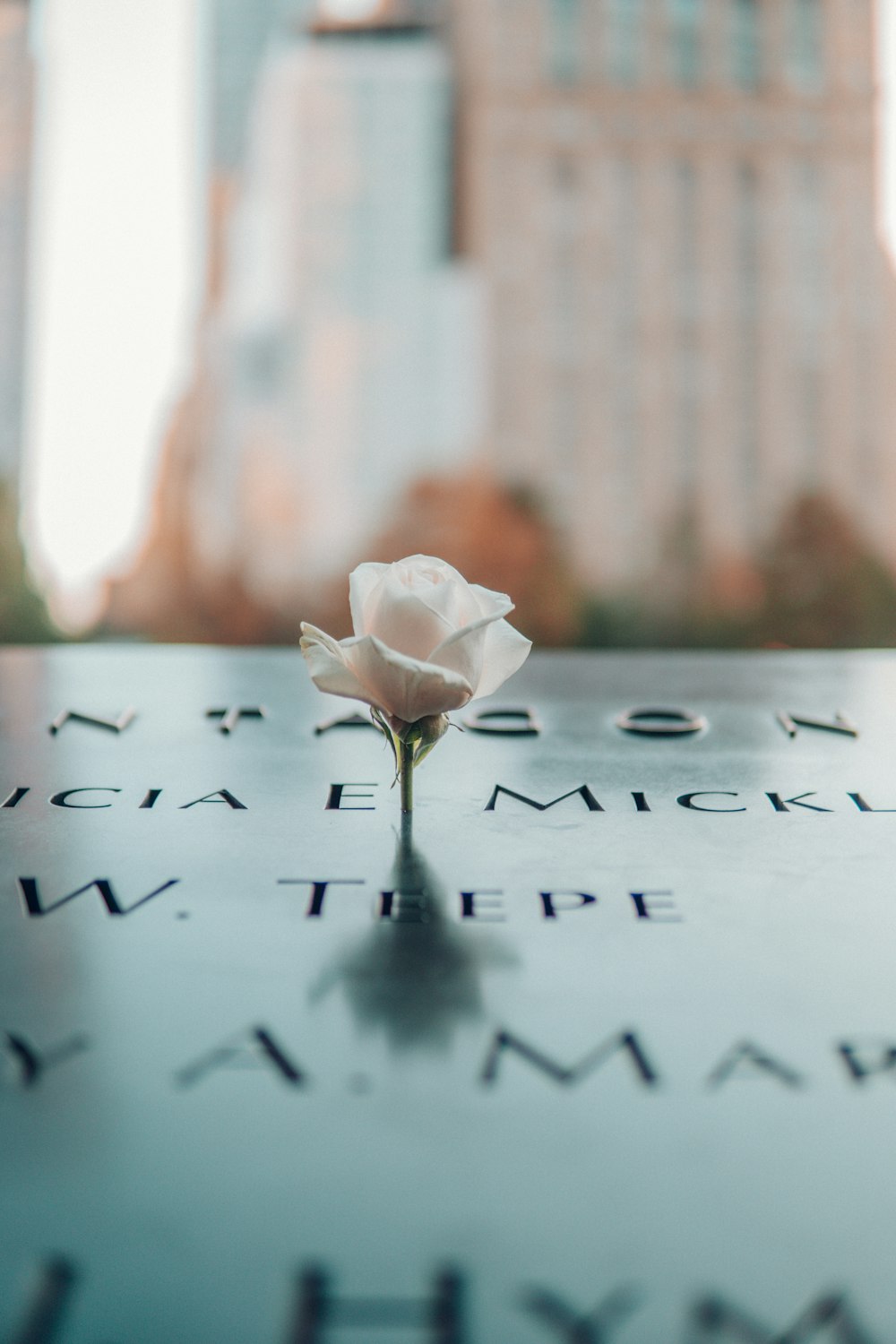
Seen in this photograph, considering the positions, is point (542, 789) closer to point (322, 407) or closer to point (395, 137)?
point (322, 407)

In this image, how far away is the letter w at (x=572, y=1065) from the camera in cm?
113

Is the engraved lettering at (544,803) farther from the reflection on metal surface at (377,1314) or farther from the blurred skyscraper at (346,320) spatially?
the blurred skyscraper at (346,320)

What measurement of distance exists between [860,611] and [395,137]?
3346 centimetres

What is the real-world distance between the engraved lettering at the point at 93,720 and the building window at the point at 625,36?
44794 millimetres

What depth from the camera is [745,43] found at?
1727 inches

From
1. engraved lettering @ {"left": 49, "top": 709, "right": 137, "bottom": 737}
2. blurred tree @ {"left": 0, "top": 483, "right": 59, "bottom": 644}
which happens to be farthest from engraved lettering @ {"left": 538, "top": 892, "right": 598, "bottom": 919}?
blurred tree @ {"left": 0, "top": 483, "right": 59, "bottom": 644}

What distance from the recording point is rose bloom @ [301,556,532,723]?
152 centimetres

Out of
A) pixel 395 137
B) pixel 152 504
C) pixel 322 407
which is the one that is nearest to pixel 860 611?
pixel 322 407

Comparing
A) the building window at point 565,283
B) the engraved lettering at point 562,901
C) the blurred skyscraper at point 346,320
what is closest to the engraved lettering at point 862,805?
the engraved lettering at point 562,901

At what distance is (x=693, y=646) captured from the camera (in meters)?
27.6

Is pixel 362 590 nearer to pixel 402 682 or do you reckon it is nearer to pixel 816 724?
pixel 402 682

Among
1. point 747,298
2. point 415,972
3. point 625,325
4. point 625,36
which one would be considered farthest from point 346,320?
point 415,972

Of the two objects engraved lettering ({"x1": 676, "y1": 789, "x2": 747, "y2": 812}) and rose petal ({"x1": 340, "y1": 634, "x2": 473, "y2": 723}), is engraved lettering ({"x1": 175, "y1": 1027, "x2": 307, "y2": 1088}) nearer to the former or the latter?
rose petal ({"x1": 340, "y1": 634, "x2": 473, "y2": 723})

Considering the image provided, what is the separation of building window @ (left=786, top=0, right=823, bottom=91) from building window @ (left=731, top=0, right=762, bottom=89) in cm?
108
